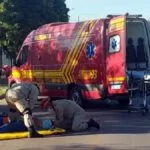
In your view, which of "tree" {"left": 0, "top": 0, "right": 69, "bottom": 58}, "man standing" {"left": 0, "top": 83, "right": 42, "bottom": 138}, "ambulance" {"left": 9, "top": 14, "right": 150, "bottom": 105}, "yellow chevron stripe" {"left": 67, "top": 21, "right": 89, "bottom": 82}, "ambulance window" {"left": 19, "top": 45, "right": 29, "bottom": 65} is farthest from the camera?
"tree" {"left": 0, "top": 0, "right": 69, "bottom": 58}

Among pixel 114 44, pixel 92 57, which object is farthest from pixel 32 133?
pixel 92 57

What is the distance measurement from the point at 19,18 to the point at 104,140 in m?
27.3

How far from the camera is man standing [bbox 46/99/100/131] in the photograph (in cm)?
1392

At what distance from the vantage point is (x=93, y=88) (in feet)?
62.9

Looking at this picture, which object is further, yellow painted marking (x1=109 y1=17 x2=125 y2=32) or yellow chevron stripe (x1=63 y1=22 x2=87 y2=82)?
yellow chevron stripe (x1=63 y1=22 x2=87 y2=82)

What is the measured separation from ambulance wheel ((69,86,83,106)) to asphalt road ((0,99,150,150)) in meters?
3.83

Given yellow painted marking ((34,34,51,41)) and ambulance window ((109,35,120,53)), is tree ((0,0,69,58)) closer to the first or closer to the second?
yellow painted marking ((34,34,51,41))

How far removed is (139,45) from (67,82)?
278 cm

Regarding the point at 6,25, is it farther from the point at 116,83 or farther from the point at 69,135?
the point at 69,135

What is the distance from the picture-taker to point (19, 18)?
39094mm

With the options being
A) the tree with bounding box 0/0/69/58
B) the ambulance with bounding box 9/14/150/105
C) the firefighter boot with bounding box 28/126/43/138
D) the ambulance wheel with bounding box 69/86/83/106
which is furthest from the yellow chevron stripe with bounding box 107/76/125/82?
the tree with bounding box 0/0/69/58

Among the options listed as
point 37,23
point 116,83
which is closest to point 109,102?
point 116,83

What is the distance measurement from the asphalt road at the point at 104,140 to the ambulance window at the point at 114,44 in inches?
107

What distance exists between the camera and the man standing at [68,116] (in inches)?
548
